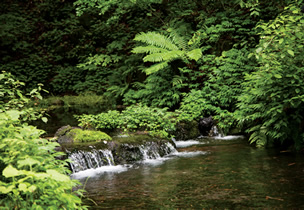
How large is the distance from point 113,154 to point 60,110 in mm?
7236

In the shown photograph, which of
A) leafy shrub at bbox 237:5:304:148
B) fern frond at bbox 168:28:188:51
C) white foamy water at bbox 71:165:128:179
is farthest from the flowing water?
fern frond at bbox 168:28:188:51

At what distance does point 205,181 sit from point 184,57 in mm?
6640

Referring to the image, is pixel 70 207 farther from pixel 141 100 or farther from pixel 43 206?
pixel 141 100

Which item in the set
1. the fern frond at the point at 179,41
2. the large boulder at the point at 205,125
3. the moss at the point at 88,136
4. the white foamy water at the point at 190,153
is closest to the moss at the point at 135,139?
the moss at the point at 88,136

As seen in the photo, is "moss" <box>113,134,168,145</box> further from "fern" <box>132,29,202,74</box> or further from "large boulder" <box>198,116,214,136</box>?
"fern" <box>132,29,202,74</box>

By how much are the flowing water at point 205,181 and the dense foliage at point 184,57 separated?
124 cm

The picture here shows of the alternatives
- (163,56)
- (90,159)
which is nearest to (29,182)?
(90,159)

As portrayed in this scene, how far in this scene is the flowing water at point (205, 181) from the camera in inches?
169

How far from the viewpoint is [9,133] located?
105 inches

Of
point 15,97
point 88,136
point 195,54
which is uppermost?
point 195,54

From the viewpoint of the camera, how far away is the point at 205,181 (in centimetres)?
523

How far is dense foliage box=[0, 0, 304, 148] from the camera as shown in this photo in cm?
708

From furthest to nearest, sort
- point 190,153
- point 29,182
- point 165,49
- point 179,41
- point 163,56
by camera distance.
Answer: point 179,41
point 165,49
point 163,56
point 190,153
point 29,182

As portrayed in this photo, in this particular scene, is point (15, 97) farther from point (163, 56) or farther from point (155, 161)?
point (163, 56)
